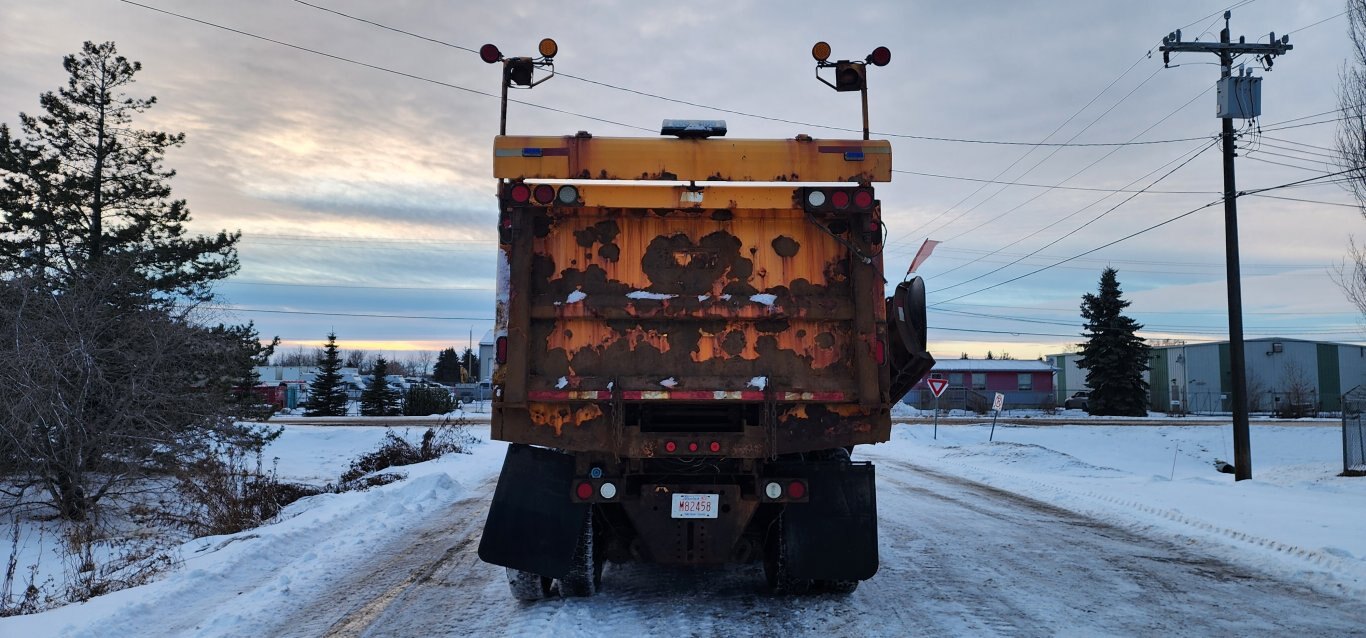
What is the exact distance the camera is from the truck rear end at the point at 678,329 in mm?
5133

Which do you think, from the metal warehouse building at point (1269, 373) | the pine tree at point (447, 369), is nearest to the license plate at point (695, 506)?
the metal warehouse building at point (1269, 373)

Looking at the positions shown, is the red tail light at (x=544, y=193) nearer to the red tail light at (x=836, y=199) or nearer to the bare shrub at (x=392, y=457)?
the red tail light at (x=836, y=199)

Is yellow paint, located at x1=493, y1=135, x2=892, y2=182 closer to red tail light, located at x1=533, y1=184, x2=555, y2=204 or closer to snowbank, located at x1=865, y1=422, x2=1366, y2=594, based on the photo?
Answer: red tail light, located at x1=533, y1=184, x2=555, y2=204

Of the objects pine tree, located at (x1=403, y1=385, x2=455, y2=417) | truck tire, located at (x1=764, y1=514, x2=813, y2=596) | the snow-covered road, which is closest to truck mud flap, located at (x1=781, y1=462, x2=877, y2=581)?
truck tire, located at (x1=764, y1=514, x2=813, y2=596)

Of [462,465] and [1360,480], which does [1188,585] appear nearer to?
[1360,480]

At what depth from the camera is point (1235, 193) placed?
1528cm

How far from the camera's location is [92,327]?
11.4 metres

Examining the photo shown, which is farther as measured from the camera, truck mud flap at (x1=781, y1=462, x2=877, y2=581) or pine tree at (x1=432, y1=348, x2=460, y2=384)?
pine tree at (x1=432, y1=348, x2=460, y2=384)

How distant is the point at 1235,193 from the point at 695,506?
14.9 m

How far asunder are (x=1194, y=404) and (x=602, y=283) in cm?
6539

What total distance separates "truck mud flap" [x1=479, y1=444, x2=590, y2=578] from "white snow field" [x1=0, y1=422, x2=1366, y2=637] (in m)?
0.37

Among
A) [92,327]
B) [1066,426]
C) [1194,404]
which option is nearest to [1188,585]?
[92,327]

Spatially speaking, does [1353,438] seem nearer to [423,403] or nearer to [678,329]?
[678,329]

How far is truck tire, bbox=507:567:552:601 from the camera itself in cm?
554
